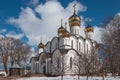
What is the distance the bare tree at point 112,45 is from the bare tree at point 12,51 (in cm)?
2770

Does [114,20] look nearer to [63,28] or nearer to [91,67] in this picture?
[91,67]

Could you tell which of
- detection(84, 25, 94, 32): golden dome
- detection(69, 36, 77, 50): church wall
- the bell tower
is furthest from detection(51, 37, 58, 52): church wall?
detection(84, 25, 94, 32): golden dome

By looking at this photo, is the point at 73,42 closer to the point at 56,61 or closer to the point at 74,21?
the point at 74,21

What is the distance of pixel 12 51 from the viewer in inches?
2208

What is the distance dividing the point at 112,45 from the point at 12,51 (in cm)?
2966

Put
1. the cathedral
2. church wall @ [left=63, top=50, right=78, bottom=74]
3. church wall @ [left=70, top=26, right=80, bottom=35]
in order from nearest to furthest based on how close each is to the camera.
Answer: church wall @ [left=63, top=50, right=78, bottom=74] → the cathedral → church wall @ [left=70, top=26, right=80, bottom=35]

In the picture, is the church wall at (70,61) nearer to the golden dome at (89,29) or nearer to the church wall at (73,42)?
the church wall at (73,42)

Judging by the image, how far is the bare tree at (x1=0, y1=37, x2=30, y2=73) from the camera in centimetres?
5519

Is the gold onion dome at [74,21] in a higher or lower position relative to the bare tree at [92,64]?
higher

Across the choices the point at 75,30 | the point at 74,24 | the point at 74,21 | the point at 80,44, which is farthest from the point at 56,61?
the point at 74,21

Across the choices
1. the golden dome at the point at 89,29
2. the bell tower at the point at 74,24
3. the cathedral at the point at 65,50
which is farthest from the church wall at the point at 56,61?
the golden dome at the point at 89,29

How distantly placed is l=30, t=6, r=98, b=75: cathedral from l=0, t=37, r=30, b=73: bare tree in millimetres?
3222

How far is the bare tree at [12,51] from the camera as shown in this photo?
55.2 meters

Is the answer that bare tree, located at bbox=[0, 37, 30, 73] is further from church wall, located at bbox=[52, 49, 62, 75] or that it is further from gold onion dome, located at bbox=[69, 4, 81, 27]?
gold onion dome, located at bbox=[69, 4, 81, 27]
